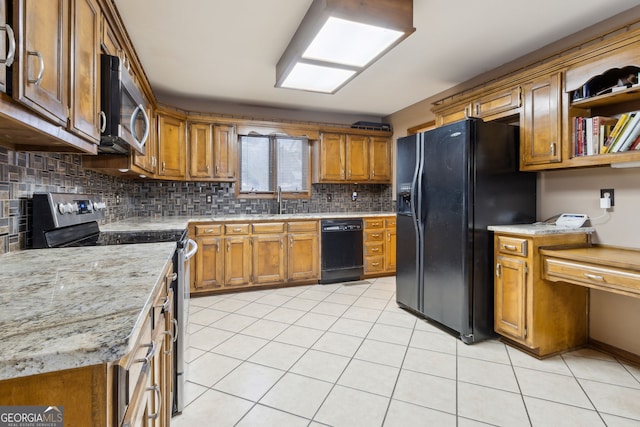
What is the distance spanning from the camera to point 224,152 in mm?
4039

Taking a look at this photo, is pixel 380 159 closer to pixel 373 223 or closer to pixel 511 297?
pixel 373 223

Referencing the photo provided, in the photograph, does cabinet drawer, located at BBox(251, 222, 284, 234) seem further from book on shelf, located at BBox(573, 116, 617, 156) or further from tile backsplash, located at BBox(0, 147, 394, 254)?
book on shelf, located at BBox(573, 116, 617, 156)

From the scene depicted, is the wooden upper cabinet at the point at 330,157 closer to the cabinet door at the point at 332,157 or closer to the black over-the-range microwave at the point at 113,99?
the cabinet door at the point at 332,157

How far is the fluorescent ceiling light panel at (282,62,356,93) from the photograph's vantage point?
2.65 metres

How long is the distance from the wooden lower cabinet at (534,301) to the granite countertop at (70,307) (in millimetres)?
2278

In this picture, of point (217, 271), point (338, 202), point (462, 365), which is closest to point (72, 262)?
point (462, 365)

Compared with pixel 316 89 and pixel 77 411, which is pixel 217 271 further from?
pixel 77 411

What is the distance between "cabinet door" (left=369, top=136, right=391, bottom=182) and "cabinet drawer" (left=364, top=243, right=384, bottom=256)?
1070mm

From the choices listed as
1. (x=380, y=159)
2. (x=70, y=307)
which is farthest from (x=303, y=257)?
(x=70, y=307)

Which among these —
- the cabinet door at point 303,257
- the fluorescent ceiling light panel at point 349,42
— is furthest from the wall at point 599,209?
the cabinet door at point 303,257

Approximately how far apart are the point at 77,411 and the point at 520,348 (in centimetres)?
266

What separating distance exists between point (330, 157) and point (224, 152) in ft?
4.85

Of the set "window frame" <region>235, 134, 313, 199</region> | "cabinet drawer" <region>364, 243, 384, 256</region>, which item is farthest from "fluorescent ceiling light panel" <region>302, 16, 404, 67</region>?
"cabinet drawer" <region>364, 243, 384, 256</region>

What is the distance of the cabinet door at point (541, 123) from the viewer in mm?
2312
